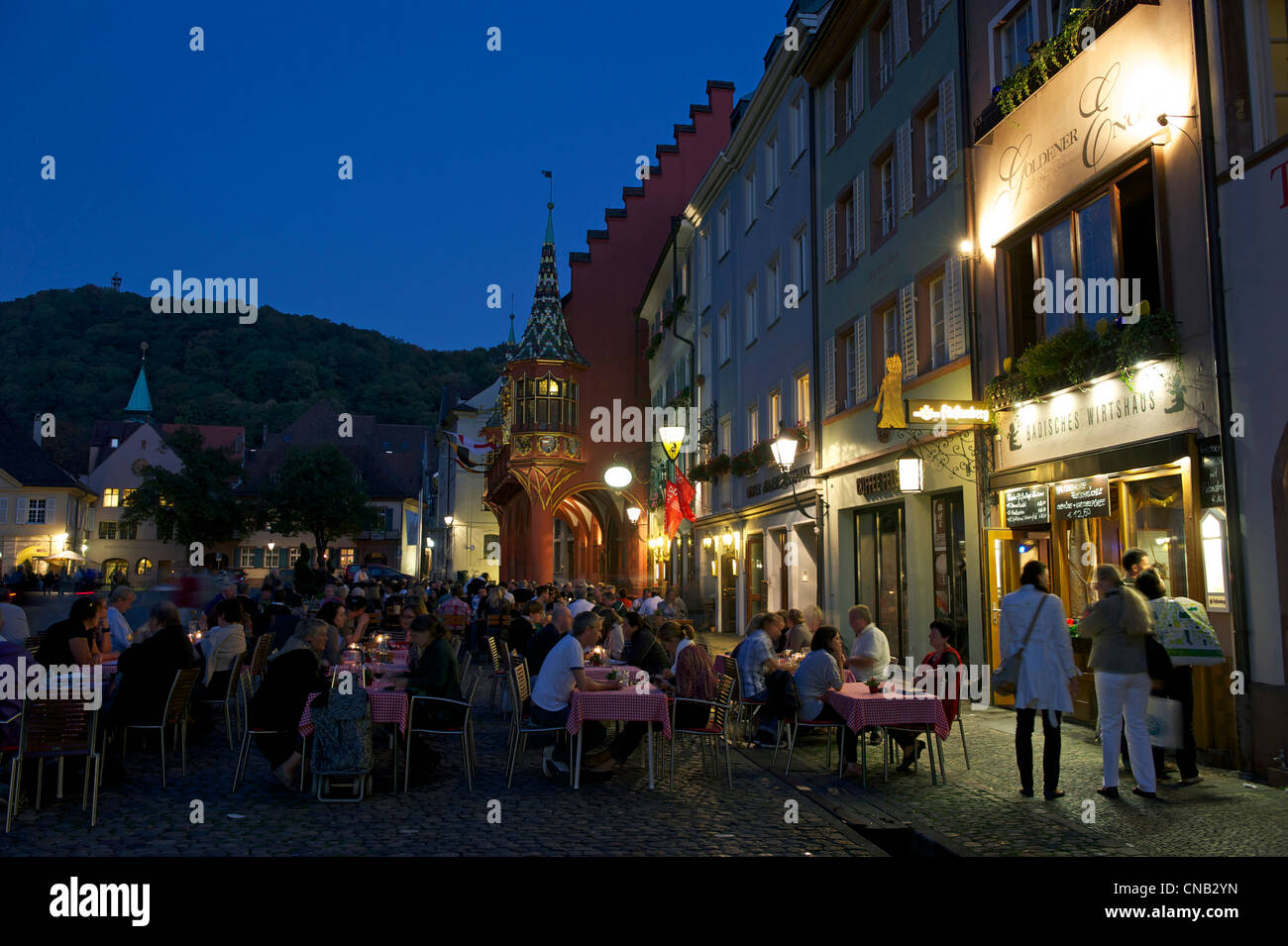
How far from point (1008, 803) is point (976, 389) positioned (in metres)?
6.71

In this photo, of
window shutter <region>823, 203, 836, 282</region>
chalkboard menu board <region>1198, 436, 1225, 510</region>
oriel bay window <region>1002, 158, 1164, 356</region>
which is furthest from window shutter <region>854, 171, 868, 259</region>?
chalkboard menu board <region>1198, 436, 1225, 510</region>

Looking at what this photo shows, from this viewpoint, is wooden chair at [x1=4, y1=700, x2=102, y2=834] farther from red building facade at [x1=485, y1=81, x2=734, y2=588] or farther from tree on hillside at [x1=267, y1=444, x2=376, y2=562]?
tree on hillside at [x1=267, y1=444, x2=376, y2=562]

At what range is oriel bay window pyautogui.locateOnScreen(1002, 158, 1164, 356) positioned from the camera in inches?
416

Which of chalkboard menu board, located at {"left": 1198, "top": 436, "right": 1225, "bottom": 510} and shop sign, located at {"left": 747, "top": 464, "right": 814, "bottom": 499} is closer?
chalkboard menu board, located at {"left": 1198, "top": 436, "right": 1225, "bottom": 510}

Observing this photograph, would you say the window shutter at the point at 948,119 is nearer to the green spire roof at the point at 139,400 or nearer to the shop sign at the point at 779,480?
the shop sign at the point at 779,480

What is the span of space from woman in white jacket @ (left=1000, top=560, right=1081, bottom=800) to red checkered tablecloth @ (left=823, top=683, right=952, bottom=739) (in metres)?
0.73

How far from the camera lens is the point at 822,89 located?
20.3m

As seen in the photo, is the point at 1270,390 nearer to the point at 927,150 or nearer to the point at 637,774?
the point at 637,774

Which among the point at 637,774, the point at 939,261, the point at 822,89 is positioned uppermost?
the point at 822,89

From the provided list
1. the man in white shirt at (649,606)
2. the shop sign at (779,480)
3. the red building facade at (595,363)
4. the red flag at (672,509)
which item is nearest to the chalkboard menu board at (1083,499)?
the shop sign at (779,480)

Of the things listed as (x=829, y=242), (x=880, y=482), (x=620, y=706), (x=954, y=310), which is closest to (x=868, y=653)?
(x=620, y=706)

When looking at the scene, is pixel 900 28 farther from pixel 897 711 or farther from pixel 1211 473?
pixel 897 711
